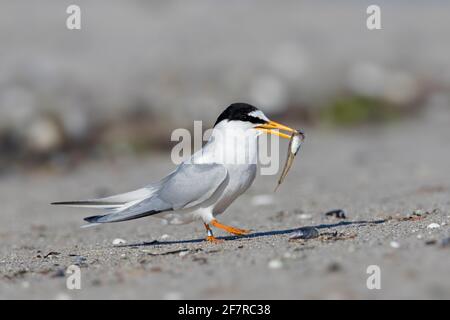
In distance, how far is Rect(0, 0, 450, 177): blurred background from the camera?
1119cm

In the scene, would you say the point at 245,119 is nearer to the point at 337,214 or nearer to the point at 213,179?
the point at 213,179

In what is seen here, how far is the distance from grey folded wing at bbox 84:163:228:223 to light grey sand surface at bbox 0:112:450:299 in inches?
9.7

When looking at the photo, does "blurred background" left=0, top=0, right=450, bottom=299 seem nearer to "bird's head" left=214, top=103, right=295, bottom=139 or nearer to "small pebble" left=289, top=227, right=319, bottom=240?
"small pebble" left=289, top=227, right=319, bottom=240

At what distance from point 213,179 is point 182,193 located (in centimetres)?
23

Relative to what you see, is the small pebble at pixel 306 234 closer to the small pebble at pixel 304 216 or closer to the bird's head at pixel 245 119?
the bird's head at pixel 245 119

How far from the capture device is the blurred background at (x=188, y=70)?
36.7 ft

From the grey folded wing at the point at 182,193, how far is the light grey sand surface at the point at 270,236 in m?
0.25

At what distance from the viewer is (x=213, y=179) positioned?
5262mm

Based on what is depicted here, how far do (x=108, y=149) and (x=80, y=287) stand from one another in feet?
22.2

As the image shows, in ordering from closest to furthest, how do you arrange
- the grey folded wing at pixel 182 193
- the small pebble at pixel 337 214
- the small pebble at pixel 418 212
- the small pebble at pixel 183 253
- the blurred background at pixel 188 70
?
1. the small pebble at pixel 183 253
2. the grey folded wing at pixel 182 193
3. the small pebble at pixel 418 212
4. the small pebble at pixel 337 214
5. the blurred background at pixel 188 70

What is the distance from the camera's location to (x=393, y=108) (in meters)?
12.8

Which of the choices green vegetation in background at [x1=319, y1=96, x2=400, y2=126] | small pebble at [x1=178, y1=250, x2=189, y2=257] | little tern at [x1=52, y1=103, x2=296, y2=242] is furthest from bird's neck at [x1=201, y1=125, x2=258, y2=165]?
green vegetation in background at [x1=319, y1=96, x2=400, y2=126]

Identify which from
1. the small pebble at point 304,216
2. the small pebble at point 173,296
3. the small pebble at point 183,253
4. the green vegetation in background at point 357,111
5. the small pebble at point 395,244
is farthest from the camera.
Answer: the green vegetation in background at point 357,111

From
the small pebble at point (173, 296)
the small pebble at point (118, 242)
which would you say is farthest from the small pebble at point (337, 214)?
the small pebble at point (173, 296)
